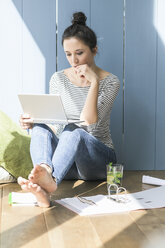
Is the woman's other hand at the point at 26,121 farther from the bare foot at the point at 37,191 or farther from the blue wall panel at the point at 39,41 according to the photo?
the blue wall panel at the point at 39,41

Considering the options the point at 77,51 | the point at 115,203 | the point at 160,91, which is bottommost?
the point at 115,203

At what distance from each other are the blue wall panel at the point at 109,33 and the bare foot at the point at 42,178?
1.45 m

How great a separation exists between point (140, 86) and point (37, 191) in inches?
66.0

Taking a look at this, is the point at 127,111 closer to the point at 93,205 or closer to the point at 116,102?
the point at 116,102

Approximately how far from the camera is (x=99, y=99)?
2.58 metres

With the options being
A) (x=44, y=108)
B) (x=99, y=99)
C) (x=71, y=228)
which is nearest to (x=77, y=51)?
(x=99, y=99)

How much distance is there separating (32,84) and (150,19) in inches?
44.8

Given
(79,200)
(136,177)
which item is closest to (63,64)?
(136,177)

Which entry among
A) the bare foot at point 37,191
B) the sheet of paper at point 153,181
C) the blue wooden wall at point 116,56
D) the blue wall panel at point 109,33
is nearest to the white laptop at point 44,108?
the bare foot at point 37,191

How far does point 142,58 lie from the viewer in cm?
327

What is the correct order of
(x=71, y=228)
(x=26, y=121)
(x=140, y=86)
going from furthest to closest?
(x=140, y=86) < (x=26, y=121) < (x=71, y=228)

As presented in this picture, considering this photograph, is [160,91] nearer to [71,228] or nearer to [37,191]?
[37,191]

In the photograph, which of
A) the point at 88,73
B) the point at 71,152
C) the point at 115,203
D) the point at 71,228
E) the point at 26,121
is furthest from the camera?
the point at 88,73

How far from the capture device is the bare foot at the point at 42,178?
1.88 m
